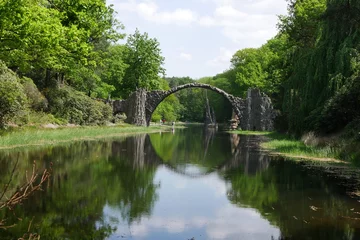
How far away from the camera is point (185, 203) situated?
30.9 ft

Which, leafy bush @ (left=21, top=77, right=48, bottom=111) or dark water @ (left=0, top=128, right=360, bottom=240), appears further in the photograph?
leafy bush @ (left=21, top=77, right=48, bottom=111)

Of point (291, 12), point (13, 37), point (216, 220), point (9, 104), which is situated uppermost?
point (291, 12)

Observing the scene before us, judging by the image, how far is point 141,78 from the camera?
6269 centimetres

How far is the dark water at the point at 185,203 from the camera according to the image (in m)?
6.86

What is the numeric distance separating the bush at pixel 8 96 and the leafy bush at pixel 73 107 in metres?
11.9

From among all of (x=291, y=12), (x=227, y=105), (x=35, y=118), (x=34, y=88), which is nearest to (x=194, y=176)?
(x=35, y=118)

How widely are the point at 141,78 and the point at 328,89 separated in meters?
45.4

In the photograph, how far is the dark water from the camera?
6.86 m

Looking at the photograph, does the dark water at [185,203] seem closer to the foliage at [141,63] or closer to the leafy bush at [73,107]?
the leafy bush at [73,107]

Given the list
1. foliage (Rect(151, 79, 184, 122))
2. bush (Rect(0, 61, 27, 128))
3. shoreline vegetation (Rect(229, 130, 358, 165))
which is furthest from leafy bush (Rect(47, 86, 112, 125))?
foliage (Rect(151, 79, 184, 122))

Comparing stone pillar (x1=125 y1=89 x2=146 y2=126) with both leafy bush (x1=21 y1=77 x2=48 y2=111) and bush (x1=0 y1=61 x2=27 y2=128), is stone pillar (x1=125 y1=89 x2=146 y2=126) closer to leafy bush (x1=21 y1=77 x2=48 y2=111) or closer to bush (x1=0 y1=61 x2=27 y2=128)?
leafy bush (x1=21 y1=77 x2=48 y2=111)

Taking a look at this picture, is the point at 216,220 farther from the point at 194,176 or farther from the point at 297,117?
the point at 297,117

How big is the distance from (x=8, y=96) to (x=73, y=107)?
50.6 feet

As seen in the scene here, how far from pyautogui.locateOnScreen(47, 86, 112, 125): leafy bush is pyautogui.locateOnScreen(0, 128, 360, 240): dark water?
2082cm
